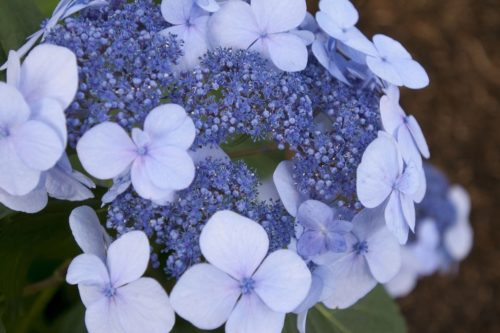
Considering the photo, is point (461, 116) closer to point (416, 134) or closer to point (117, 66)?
point (416, 134)

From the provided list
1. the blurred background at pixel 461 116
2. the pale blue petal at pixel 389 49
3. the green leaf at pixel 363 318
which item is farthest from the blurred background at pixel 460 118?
the pale blue petal at pixel 389 49

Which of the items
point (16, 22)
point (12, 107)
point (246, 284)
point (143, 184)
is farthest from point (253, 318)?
point (16, 22)

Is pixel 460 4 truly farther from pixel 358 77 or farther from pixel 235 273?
pixel 235 273

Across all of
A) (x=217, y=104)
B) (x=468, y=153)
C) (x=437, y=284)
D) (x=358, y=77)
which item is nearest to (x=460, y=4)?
(x=468, y=153)

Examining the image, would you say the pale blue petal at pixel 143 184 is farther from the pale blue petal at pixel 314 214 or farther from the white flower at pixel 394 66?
the white flower at pixel 394 66

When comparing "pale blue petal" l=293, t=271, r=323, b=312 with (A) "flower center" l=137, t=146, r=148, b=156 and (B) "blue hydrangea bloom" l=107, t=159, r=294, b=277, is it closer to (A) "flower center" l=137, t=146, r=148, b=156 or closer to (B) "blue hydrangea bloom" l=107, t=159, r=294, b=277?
(B) "blue hydrangea bloom" l=107, t=159, r=294, b=277

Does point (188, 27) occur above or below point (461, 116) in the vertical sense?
above

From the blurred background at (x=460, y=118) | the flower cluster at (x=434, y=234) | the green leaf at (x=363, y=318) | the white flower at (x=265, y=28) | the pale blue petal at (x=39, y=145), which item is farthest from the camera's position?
the blurred background at (x=460, y=118)
